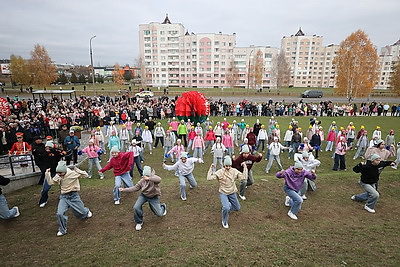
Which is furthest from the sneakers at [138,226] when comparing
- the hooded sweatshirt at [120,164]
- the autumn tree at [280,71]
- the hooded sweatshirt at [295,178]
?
the autumn tree at [280,71]

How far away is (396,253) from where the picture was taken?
4887 millimetres

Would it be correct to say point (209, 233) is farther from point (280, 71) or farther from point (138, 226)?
point (280, 71)

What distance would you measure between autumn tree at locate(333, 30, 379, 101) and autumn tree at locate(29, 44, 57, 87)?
1976 inches

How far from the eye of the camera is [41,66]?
43.8 meters

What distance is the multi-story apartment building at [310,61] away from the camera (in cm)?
8156

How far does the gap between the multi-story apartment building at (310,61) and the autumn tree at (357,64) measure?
172 feet

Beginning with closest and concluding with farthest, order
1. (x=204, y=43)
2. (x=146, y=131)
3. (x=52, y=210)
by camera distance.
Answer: (x=52, y=210)
(x=146, y=131)
(x=204, y=43)

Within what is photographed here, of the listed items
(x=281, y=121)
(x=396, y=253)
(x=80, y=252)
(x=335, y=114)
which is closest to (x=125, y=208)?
(x=80, y=252)

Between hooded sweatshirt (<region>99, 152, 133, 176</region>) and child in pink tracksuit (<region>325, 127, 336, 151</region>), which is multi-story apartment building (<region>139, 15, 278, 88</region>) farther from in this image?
hooded sweatshirt (<region>99, 152, 133, 176</region>)

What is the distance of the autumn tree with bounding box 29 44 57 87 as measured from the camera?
141 feet

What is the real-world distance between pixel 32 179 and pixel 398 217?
12113mm

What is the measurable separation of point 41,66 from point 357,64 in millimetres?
53557

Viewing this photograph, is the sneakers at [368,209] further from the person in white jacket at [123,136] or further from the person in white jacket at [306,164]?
the person in white jacket at [123,136]

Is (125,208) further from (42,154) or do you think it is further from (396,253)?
(396,253)
